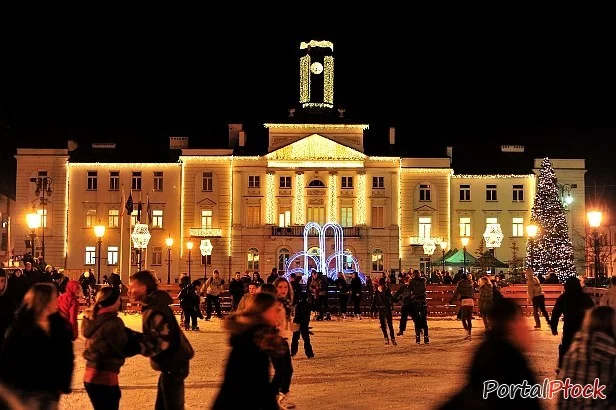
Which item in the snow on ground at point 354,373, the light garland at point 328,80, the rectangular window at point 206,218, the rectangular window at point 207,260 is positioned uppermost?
the light garland at point 328,80

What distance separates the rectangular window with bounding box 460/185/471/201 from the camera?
6838 centimetres

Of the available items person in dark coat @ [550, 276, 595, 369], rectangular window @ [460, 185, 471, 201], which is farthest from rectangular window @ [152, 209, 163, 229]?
person in dark coat @ [550, 276, 595, 369]

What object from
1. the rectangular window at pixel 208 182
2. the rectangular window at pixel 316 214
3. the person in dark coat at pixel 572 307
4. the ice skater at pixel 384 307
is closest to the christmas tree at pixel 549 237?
the rectangular window at pixel 316 214

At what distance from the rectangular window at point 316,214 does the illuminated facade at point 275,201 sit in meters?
0.07

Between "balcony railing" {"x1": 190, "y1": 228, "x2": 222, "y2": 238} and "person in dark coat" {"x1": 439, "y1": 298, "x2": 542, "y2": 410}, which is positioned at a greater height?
"balcony railing" {"x1": 190, "y1": 228, "x2": 222, "y2": 238}

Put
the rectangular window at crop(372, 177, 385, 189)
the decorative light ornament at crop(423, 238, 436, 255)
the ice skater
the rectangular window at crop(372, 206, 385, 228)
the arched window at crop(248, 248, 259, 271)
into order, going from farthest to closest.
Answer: the rectangular window at crop(372, 177, 385, 189) < the rectangular window at crop(372, 206, 385, 228) < the arched window at crop(248, 248, 259, 271) < the decorative light ornament at crop(423, 238, 436, 255) < the ice skater

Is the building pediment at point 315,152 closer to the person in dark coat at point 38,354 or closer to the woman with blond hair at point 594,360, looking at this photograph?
the person in dark coat at point 38,354

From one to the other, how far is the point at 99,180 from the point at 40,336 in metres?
61.7

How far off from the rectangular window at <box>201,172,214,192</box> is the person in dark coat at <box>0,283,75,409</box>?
5933 centimetres

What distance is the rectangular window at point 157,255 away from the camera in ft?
218

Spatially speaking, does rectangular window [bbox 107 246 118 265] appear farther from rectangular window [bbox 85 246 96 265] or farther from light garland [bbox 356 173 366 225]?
light garland [bbox 356 173 366 225]

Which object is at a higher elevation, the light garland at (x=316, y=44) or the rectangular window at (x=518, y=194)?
the light garland at (x=316, y=44)

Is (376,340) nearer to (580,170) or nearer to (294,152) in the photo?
(294,152)

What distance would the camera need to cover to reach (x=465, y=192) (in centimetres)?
6850
